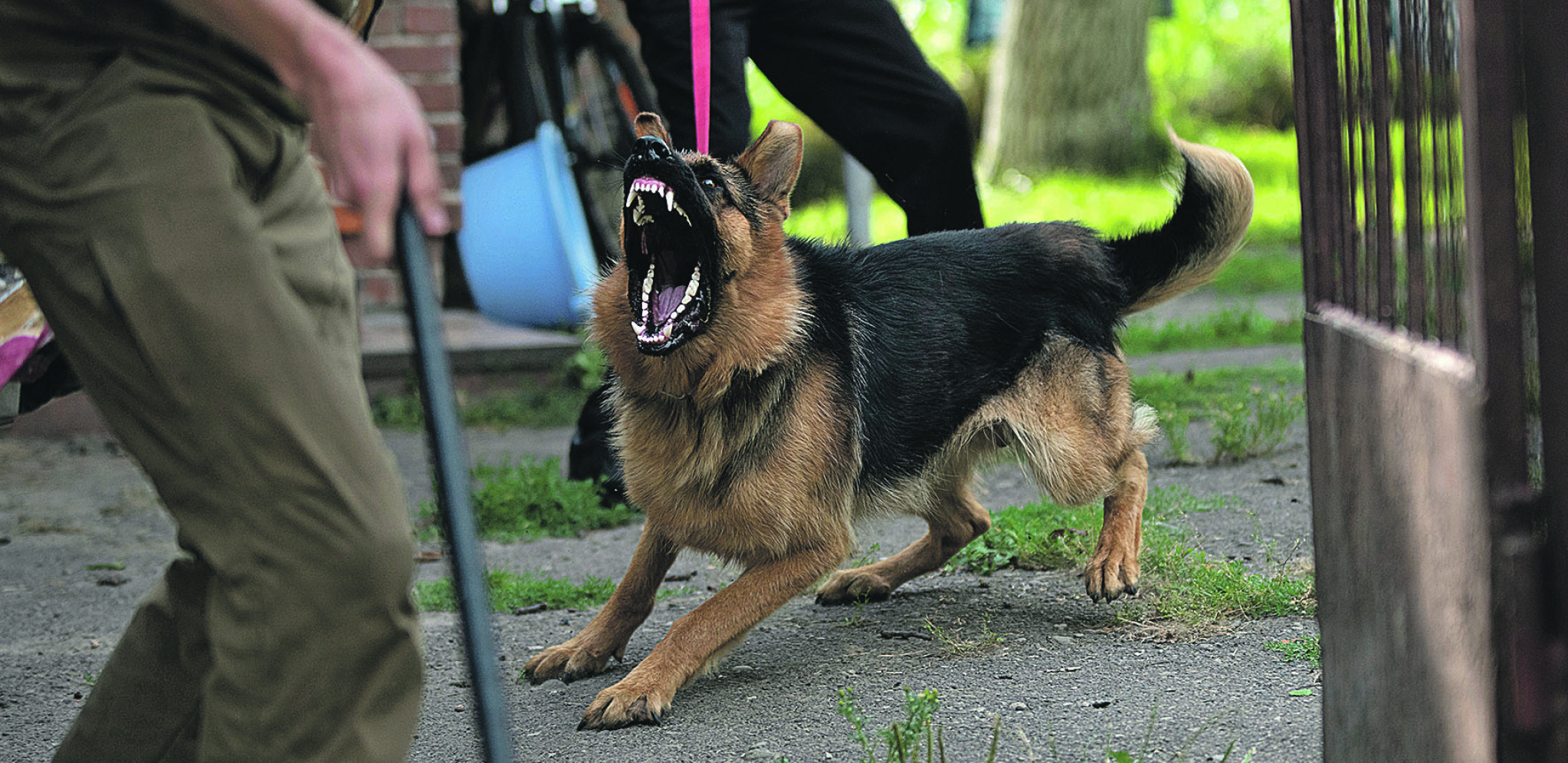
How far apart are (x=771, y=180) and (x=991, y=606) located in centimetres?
115

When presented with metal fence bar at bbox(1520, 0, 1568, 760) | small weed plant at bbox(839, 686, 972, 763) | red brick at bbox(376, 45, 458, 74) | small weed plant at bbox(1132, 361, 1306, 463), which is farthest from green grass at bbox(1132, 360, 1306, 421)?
metal fence bar at bbox(1520, 0, 1568, 760)

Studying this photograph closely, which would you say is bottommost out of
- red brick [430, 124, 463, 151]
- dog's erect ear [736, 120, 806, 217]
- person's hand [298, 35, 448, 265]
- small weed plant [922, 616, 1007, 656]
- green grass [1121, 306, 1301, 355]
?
green grass [1121, 306, 1301, 355]

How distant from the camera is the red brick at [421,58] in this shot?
663 cm

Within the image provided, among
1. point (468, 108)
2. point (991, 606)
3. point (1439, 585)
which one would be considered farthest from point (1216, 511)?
point (468, 108)

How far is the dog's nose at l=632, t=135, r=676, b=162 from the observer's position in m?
2.64

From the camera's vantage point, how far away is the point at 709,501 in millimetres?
2893

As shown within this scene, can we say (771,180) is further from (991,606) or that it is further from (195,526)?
(195,526)

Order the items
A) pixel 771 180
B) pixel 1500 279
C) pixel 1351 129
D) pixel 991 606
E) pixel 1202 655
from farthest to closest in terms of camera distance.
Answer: pixel 991 606 → pixel 771 180 → pixel 1202 655 → pixel 1351 129 → pixel 1500 279

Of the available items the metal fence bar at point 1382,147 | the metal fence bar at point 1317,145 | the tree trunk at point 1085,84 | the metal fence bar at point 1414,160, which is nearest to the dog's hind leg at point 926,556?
the metal fence bar at point 1317,145

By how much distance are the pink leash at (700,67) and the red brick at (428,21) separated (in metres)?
3.53

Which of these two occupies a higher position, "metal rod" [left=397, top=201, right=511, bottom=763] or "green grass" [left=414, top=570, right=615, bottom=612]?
"metal rod" [left=397, top=201, right=511, bottom=763]

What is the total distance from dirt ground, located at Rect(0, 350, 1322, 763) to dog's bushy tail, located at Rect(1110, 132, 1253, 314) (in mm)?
714

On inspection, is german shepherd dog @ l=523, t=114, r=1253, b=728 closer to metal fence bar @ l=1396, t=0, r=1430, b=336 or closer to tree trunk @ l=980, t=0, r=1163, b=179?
metal fence bar @ l=1396, t=0, r=1430, b=336

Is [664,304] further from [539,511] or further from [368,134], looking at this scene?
[539,511]
